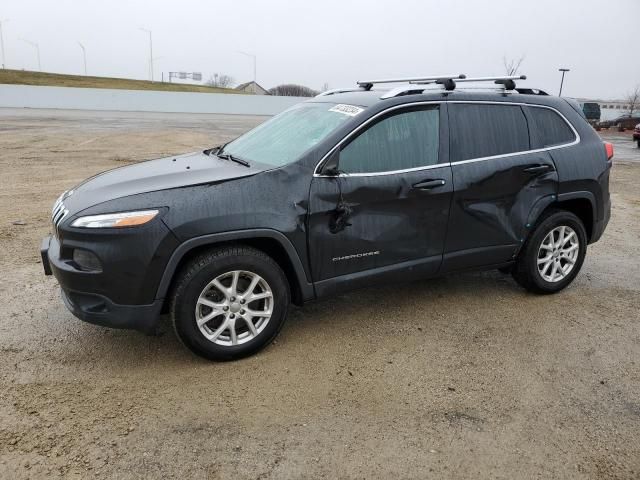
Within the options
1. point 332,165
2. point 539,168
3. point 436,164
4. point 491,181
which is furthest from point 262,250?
point 539,168

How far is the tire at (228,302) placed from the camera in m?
3.22

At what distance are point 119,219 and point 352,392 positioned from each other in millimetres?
1710

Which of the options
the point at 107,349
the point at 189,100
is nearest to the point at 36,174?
the point at 107,349

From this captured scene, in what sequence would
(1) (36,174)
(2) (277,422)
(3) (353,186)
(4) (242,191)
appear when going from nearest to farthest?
(2) (277,422) < (4) (242,191) < (3) (353,186) < (1) (36,174)

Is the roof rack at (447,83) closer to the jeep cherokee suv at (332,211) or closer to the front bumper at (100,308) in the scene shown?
the jeep cherokee suv at (332,211)

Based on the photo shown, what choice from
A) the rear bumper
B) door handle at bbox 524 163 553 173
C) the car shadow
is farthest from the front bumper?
the rear bumper

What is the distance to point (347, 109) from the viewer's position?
12.7ft

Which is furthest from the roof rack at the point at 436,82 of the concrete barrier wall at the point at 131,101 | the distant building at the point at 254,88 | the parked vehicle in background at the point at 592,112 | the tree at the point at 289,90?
the distant building at the point at 254,88

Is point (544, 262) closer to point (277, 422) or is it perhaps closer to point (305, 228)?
point (305, 228)

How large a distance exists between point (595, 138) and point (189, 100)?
1886 inches

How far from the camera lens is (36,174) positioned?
33.3 feet

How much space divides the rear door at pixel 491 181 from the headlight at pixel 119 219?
2.19 m

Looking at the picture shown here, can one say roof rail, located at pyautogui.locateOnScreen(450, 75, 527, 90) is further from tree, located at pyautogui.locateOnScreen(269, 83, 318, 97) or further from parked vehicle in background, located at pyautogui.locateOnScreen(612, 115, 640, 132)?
tree, located at pyautogui.locateOnScreen(269, 83, 318, 97)

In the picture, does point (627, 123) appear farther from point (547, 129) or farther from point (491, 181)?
point (491, 181)
